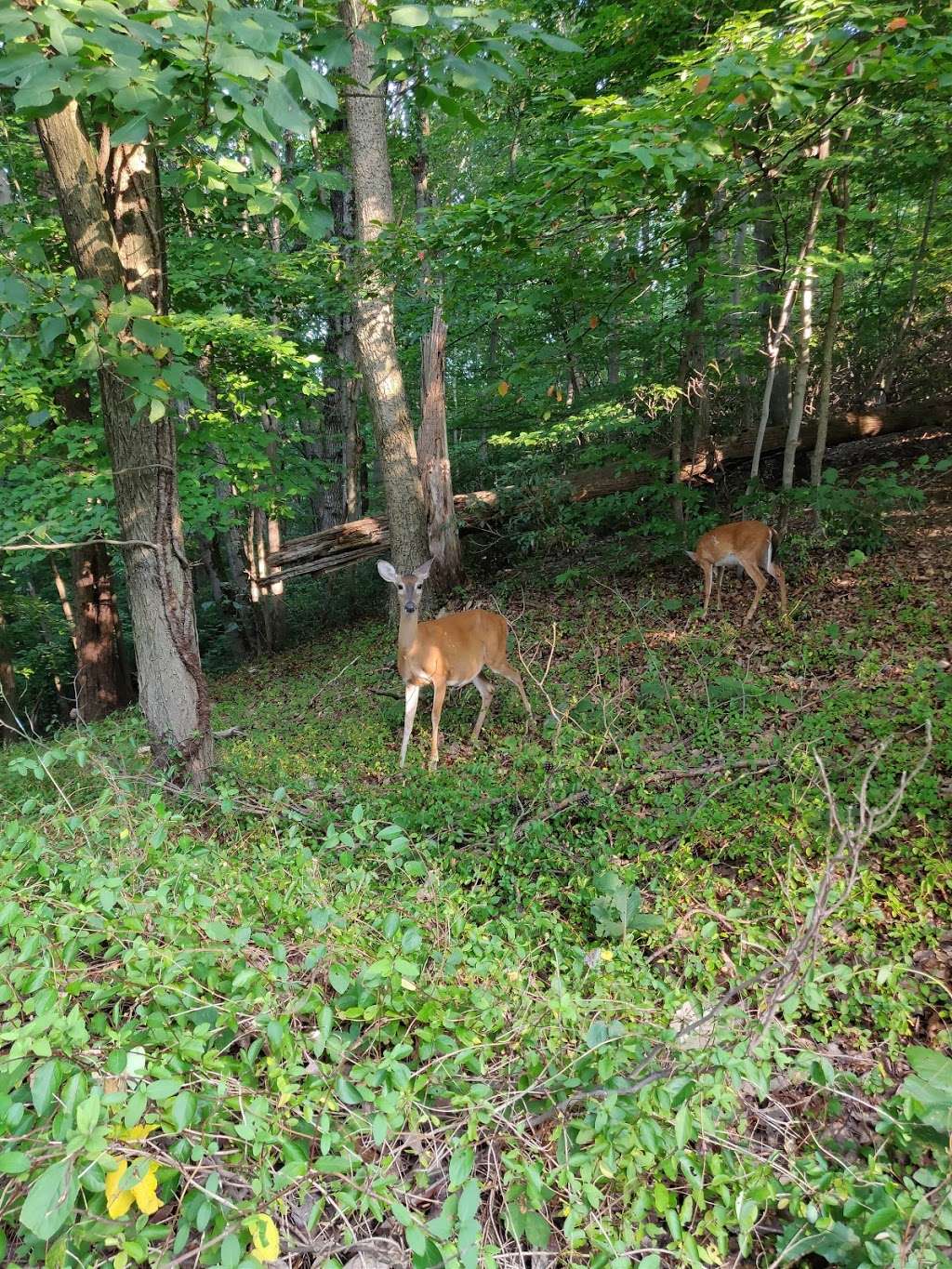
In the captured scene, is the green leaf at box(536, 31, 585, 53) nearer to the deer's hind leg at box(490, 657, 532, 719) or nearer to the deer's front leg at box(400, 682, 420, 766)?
the deer's front leg at box(400, 682, 420, 766)

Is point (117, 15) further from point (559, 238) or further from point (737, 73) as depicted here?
point (559, 238)

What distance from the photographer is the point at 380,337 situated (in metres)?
8.19

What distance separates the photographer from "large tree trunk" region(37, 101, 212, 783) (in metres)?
3.64

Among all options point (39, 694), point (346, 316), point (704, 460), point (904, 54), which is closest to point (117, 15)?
point (904, 54)

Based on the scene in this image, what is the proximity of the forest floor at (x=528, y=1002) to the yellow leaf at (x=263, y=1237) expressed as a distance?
0.17 feet

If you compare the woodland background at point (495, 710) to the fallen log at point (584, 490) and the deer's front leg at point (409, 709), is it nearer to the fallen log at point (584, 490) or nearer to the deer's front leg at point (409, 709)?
the fallen log at point (584, 490)

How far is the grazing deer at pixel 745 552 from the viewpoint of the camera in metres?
7.36

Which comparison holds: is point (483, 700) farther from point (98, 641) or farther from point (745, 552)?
point (98, 641)

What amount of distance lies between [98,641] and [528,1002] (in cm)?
957

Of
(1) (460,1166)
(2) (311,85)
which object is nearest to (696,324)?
(2) (311,85)

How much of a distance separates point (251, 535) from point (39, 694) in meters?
5.46

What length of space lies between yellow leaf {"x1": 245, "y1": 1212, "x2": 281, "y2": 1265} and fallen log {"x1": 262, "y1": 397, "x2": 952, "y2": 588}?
891 cm

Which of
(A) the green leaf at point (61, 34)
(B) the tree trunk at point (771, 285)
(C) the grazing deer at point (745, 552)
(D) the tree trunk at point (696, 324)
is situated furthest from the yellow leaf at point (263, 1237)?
(B) the tree trunk at point (771, 285)

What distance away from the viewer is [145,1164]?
155 cm
